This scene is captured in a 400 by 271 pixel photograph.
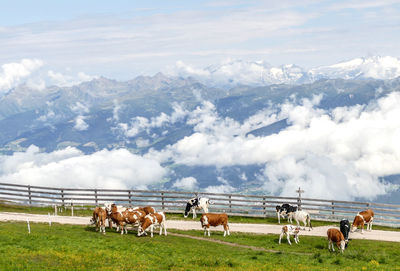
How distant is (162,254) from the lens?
23.8 m

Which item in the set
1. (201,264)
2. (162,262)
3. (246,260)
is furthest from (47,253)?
(246,260)

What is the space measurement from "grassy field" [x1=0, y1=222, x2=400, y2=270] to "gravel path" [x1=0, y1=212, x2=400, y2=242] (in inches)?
148

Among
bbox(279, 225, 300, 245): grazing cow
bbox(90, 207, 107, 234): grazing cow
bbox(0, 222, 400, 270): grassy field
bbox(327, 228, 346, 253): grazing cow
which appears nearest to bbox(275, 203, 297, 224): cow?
bbox(0, 222, 400, 270): grassy field

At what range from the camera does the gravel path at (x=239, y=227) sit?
115ft

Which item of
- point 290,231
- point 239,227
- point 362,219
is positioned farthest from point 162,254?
point 362,219

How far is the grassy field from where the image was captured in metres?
20.2

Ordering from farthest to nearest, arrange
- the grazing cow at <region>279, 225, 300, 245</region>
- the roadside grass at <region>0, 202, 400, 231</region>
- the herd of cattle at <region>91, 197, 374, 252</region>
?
1. the roadside grass at <region>0, 202, 400, 231</region>
2. the grazing cow at <region>279, 225, 300, 245</region>
3. the herd of cattle at <region>91, 197, 374, 252</region>

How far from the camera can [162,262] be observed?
854 inches

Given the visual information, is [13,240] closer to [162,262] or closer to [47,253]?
[47,253]

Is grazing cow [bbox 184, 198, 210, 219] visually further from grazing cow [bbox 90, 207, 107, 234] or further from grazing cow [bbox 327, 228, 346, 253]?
grazing cow [bbox 327, 228, 346, 253]

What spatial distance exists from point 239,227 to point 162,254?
581 inches

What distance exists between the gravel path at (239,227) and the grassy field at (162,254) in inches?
148

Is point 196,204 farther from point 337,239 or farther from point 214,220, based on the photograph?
point 337,239

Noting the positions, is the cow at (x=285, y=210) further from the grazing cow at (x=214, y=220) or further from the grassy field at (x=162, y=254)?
the grazing cow at (x=214, y=220)
